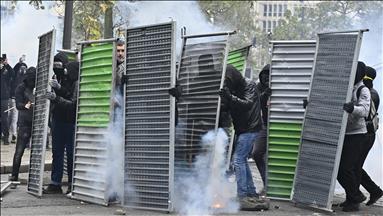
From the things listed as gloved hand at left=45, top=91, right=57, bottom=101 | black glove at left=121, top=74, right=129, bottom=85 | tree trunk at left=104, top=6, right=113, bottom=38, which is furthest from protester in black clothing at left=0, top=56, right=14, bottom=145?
black glove at left=121, top=74, right=129, bottom=85

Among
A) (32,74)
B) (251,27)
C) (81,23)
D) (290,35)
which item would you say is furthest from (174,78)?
(290,35)

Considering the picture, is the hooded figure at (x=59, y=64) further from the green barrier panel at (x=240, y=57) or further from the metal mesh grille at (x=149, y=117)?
the green barrier panel at (x=240, y=57)

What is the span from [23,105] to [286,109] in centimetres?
337

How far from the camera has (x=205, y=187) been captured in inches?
303

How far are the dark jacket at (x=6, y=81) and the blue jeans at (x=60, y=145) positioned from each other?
6249mm

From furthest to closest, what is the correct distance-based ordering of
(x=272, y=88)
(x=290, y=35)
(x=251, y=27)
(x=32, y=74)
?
(x=290, y=35)
(x=251, y=27)
(x=32, y=74)
(x=272, y=88)

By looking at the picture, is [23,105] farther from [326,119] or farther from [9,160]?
[326,119]

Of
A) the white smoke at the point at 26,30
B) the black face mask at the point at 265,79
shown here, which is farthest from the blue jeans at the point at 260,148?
the white smoke at the point at 26,30

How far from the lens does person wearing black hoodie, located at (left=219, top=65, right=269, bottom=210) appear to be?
7676mm

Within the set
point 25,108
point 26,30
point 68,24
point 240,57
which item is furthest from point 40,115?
point 26,30

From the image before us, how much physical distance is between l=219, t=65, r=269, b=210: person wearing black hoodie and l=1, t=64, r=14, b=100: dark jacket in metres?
7.89

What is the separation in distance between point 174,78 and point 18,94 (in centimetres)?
301

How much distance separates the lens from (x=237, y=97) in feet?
25.1

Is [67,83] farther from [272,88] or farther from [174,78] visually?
[272,88]
